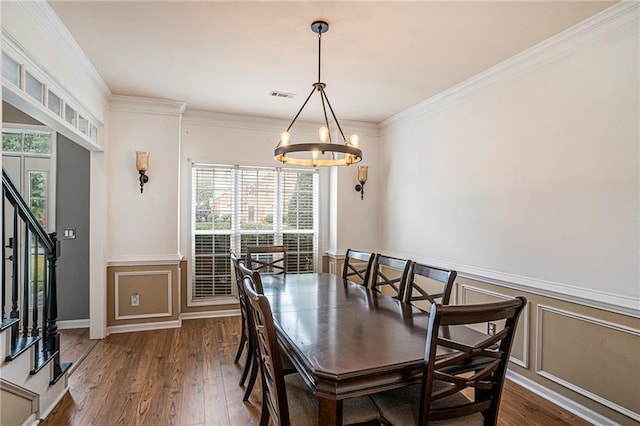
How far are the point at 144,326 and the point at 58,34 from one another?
3060mm

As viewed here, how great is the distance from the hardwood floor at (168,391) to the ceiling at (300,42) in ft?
8.94

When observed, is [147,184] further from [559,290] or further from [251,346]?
[559,290]

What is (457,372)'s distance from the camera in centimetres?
153

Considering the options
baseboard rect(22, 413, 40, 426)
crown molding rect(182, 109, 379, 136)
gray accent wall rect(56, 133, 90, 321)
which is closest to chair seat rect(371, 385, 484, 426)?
baseboard rect(22, 413, 40, 426)

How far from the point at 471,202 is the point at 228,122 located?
3210 mm

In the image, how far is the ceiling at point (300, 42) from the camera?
2.22 metres

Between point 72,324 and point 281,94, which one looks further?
point 72,324

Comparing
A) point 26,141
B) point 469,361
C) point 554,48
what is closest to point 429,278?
point 469,361

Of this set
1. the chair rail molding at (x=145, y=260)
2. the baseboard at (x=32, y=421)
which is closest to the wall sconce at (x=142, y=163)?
the chair rail molding at (x=145, y=260)

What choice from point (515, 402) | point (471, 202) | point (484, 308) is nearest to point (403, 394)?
point (484, 308)

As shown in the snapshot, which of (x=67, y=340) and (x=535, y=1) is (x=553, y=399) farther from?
(x=67, y=340)

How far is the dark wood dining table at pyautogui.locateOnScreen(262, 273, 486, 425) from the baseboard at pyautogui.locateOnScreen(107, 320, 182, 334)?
2106 millimetres

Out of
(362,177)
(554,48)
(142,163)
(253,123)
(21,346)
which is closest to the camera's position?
(21,346)

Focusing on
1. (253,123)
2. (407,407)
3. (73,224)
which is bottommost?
(407,407)
